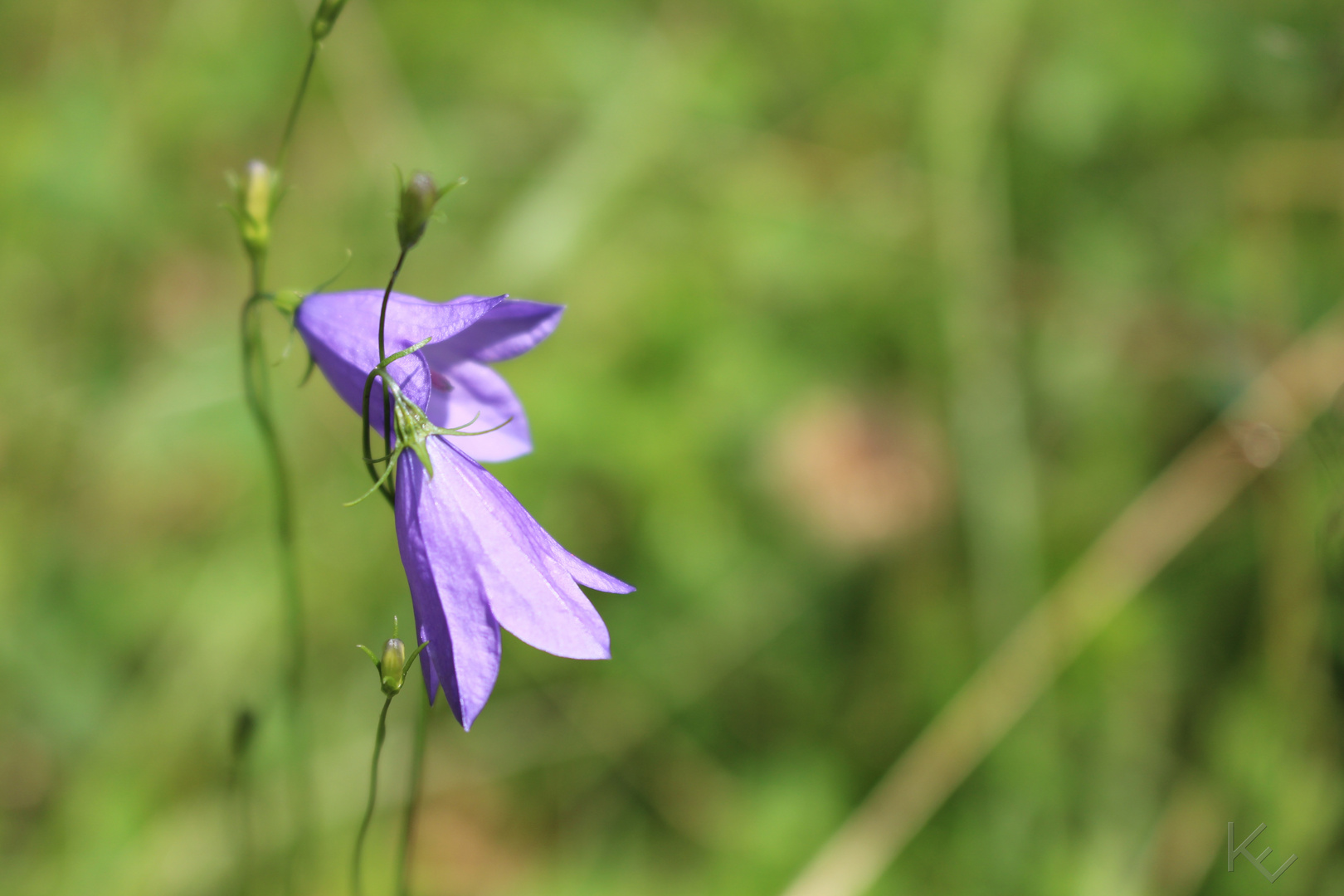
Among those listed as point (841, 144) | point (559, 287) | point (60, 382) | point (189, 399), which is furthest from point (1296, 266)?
point (60, 382)

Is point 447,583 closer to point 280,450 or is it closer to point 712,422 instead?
point 280,450

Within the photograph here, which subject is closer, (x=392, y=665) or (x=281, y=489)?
(x=392, y=665)

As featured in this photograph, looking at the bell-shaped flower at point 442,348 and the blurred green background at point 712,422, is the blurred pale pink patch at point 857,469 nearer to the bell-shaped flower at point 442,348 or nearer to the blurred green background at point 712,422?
the blurred green background at point 712,422

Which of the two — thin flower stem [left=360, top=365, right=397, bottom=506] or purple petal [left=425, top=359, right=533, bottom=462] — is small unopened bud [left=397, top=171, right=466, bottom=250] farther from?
purple petal [left=425, top=359, right=533, bottom=462]

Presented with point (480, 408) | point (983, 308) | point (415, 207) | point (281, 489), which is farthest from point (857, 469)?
point (415, 207)

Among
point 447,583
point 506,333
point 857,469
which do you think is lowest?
point 447,583

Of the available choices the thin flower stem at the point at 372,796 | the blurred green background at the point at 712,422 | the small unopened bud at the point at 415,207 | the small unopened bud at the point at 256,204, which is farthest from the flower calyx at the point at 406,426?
the blurred green background at the point at 712,422

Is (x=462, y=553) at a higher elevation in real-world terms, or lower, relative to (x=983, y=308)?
lower
